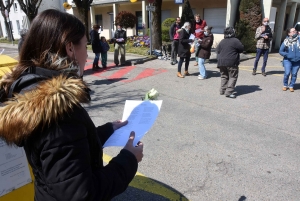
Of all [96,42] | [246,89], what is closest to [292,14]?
[246,89]

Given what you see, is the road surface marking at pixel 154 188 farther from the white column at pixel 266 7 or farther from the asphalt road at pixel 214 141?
the white column at pixel 266 7

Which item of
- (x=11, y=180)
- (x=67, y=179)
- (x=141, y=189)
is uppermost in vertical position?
(x=67, y=179)

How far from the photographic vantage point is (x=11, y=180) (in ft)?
6.90

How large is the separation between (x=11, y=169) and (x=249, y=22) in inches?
552

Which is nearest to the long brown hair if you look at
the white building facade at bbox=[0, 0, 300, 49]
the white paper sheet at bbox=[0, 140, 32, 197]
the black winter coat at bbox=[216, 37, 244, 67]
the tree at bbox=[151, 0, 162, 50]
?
the white paper sheet at bbox=[0, 140, 32, 197]

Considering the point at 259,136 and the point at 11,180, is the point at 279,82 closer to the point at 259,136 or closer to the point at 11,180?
the point at 259,136

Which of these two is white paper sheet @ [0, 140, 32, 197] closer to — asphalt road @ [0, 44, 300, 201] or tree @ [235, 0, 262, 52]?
asphalt road @ [0, 44, 300, 201]

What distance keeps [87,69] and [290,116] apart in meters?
7.91

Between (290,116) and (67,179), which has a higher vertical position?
(67,179)

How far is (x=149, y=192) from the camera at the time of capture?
293 cm

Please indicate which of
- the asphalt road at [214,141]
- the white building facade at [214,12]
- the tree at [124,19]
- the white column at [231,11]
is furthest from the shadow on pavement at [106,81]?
the tree at [124,19]

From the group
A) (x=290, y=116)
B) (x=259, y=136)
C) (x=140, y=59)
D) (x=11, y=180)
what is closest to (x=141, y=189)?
(x=11, y=180)

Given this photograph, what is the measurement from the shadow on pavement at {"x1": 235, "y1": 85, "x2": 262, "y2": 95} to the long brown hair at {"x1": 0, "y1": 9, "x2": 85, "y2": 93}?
6.33 m

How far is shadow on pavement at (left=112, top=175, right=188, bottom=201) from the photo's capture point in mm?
2832
